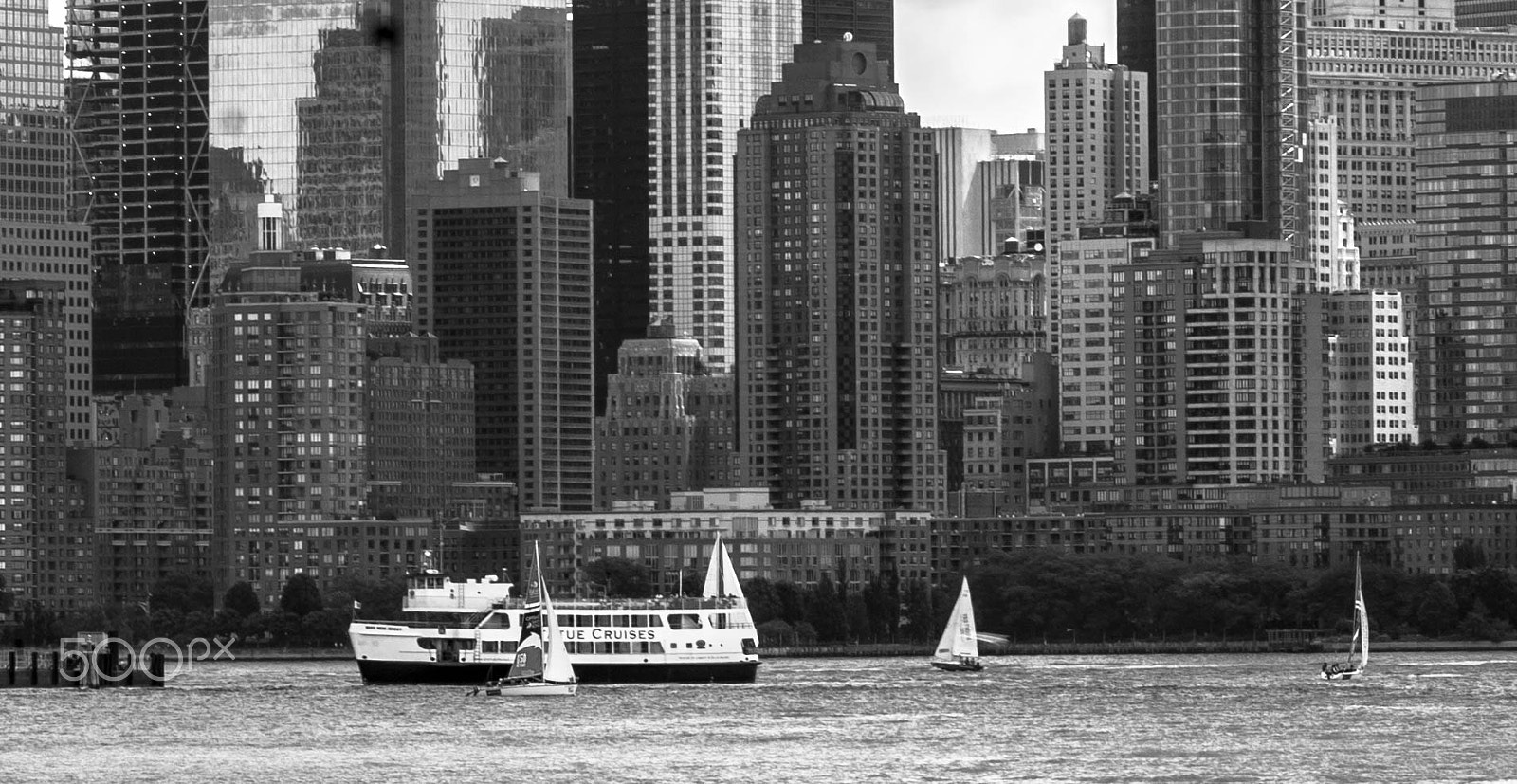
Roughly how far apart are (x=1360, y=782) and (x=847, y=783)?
964 inches

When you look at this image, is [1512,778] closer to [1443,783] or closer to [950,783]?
[1443,783]

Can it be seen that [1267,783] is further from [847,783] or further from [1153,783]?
[847,783]

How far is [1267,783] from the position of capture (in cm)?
19925

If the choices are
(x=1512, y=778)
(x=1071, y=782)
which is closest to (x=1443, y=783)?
(x=1512, y=778)

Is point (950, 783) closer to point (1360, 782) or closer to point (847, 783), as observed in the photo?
point (847, 783)

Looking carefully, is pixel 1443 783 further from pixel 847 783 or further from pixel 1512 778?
pixel 847 783

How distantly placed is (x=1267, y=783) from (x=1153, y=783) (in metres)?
5.40

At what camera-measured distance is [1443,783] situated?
198250 mm

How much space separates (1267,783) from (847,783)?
20.0 metres

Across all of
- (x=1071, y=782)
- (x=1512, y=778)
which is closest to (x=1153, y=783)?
(x=1071, y=782)

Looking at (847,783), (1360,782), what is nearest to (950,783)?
(847,783)

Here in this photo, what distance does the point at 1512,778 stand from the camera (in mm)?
199750

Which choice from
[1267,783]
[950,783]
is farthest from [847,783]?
[1267,783]

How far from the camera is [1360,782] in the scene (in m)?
200
